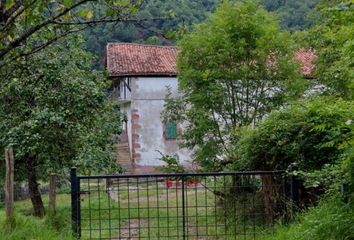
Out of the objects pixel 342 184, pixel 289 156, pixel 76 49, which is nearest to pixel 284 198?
pixel 289 156

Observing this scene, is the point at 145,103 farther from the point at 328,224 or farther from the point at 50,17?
the point at 50,17

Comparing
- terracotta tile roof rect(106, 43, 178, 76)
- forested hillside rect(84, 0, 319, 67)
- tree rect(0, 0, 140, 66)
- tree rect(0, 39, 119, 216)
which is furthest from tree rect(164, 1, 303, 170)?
terracotta tile roof rect(106, 43, 178, 76)

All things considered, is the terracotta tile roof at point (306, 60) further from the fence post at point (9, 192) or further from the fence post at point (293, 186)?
the fence post at point (9, 192)

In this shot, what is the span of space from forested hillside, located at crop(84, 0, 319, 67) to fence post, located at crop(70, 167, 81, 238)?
1775 mm

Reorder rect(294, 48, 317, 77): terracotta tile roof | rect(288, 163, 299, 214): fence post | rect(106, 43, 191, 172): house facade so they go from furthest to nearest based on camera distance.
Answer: rect(106, 43, 191, 172): house facade
rect(294, 48, 317, 77): terracotta tile roof
rect(288, 163, 299, 214): fence post

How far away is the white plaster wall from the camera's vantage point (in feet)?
80.0

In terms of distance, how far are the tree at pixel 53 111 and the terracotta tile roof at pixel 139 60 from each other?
527 inches

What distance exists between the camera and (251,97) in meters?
11.0

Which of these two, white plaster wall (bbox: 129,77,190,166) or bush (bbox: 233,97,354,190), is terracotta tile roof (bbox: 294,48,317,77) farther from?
white plaster wall (bbox: 129,77,190,166)

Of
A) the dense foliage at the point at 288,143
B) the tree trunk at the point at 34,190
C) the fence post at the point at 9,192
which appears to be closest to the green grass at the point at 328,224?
the dense foliage at the point at 288,143

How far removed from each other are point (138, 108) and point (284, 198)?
59.3 feet

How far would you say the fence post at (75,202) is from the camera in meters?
6.04

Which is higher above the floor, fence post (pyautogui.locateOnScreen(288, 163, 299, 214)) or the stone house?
the stone house

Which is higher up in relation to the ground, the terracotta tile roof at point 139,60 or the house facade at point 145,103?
the terracotta tile roof at point 139,60
